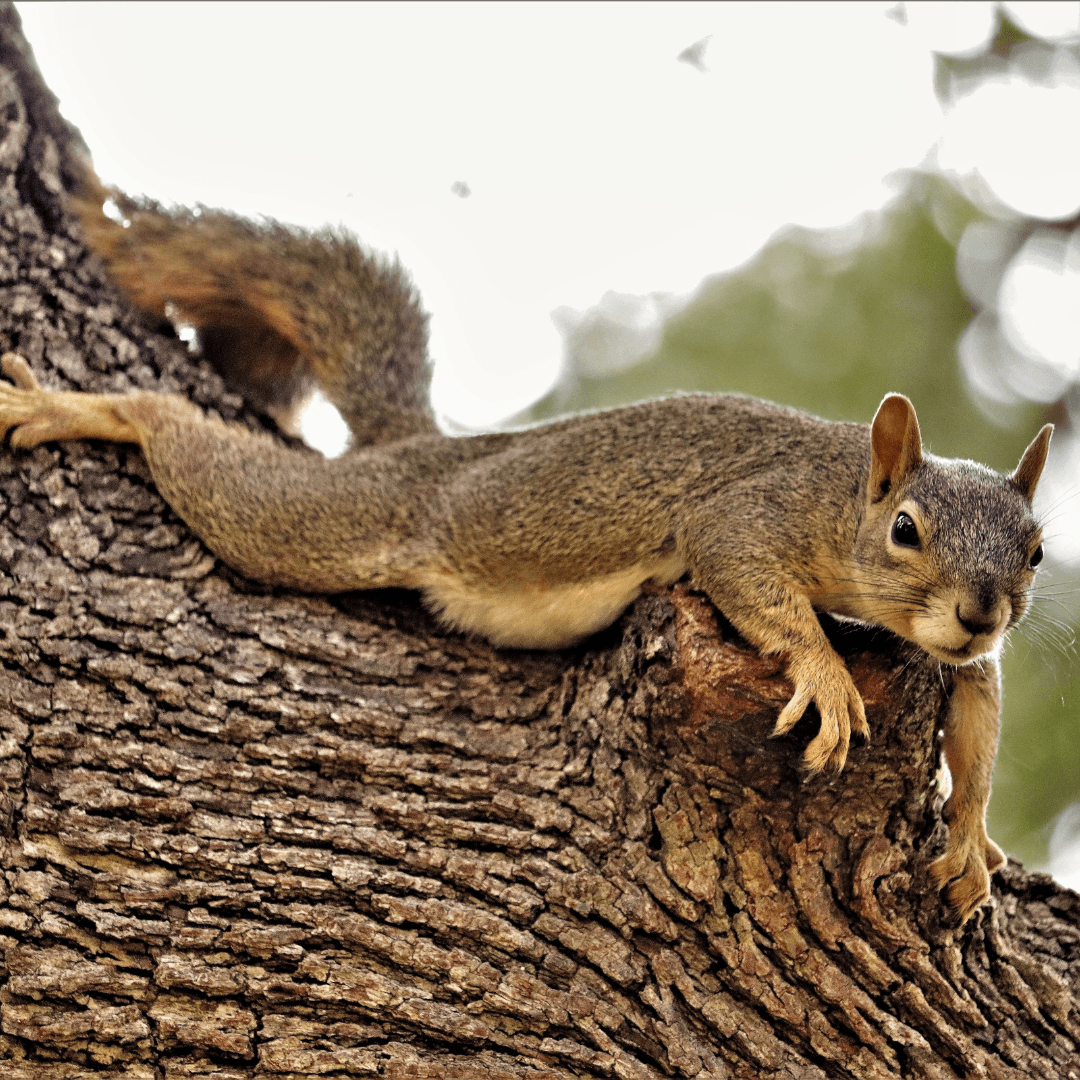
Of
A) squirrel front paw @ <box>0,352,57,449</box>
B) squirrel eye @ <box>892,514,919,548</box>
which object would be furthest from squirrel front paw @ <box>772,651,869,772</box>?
squirrel front paw @ <box>0,352,57,449</box>

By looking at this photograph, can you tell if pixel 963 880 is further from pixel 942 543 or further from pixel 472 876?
pixel 472 876

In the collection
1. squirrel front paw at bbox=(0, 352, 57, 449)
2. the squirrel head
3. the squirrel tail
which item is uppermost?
the squirrel tail

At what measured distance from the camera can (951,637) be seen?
89.4 inches

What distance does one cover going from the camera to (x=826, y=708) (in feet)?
7.36

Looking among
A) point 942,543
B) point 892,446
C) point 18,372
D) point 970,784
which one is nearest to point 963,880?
point 970,784

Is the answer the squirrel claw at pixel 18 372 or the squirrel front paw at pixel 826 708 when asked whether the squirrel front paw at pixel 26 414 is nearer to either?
the squirrel claw at pixel 18 372

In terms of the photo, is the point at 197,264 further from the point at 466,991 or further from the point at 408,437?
the point at 466,991

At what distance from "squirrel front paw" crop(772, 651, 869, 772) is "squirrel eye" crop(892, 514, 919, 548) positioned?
37cm

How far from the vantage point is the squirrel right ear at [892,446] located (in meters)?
2.61

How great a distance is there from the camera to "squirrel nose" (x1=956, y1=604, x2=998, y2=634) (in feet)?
7.38

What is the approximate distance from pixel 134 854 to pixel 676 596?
1387 millimetres

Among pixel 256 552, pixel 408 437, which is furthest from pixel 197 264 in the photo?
pixel 256 552

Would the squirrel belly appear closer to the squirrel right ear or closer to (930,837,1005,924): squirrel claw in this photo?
the squirrel right ear

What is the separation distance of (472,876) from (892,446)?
1.47 meters
